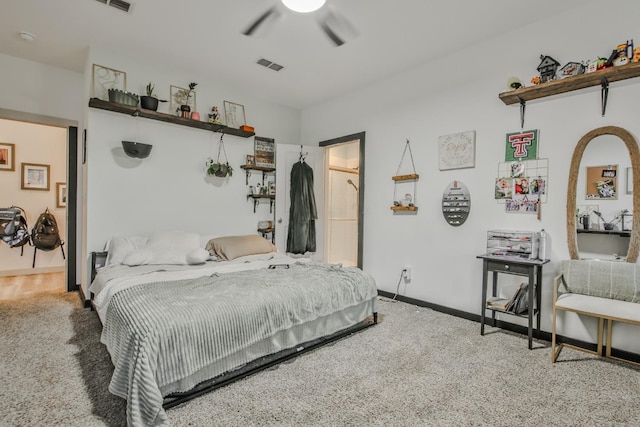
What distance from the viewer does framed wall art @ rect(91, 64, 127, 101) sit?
3.33 meters

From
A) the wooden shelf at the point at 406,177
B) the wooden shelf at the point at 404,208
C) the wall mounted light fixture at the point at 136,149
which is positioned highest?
the wall mounted light fixture at the point at 136,149

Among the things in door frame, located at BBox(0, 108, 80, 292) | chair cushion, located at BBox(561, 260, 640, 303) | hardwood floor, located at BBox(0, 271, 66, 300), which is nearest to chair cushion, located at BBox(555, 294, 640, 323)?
chair cushion, located at BBox(561, 260, 640, 303)

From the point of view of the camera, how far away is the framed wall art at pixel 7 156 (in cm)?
490

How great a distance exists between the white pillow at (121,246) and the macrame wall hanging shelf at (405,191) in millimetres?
2867

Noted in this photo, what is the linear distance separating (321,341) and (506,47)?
3.14m

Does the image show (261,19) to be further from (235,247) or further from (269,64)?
(235,247)

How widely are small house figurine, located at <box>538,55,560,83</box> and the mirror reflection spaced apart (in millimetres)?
630

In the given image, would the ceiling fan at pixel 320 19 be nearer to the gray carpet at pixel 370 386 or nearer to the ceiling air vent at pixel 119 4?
the ceiling air vent at pixel 119 4

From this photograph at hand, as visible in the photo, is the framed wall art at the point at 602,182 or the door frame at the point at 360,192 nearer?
the framed wall art at the point at 602,182

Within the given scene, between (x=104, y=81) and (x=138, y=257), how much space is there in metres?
1.93

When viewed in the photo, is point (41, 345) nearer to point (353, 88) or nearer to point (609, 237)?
point (353, 88)

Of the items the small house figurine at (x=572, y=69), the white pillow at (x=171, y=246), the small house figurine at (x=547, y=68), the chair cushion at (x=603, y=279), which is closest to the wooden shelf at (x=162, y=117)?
the white pillow at (x=171, y=246)

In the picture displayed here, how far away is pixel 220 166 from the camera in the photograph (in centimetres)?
412

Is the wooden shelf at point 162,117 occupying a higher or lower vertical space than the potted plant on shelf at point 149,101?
lower
